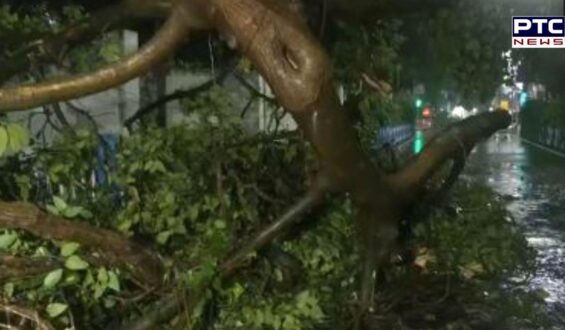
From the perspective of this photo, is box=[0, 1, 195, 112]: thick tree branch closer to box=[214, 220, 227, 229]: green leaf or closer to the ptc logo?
box=[214, 220, 227, 229]: green leaf

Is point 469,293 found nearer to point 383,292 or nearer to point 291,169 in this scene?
point 383,292

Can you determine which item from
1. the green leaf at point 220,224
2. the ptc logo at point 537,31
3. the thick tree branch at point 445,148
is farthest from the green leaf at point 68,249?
the ptc logo at point 537,31

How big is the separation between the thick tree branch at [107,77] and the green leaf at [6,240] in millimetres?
738

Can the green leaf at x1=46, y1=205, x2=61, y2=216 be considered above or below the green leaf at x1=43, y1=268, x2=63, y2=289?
above

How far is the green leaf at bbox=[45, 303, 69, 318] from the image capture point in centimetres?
356

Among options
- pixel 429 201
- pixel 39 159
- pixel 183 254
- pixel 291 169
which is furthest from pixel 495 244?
pixel 39 159

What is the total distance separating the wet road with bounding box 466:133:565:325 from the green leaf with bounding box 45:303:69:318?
3820mm

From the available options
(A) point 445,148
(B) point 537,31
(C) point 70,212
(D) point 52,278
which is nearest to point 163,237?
(C) point 70,212

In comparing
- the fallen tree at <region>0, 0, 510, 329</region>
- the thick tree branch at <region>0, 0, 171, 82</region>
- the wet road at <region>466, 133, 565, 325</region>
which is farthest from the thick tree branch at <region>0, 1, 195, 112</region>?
the wet road at <region>466, 133, 565, 325</region>

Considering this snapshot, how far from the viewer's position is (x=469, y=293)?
19.4 feet

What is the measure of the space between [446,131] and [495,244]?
175 centimetres

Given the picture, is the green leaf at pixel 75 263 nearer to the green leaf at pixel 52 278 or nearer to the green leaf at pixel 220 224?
the green leaf at pixel 52 278

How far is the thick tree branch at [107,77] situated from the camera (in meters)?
3.38

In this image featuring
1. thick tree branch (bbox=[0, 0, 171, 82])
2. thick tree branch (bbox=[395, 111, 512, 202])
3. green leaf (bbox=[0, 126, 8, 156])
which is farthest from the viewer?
thick tree branch (bbox=[395, 111, 512, 202])
